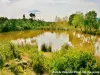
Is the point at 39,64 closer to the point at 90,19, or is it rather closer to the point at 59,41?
the point at 59,41

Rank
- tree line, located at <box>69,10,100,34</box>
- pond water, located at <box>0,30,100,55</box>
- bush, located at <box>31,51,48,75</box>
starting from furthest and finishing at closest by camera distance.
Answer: tree line, located at <box>69,10,100,34</box> → pond water, located at <box>0,30,100,55</box> → bush, located at <box>31,51,48,75</box>

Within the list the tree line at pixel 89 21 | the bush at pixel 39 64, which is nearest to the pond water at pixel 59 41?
the bush at pixel 39 64

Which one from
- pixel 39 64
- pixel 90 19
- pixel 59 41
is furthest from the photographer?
pixel 90 19

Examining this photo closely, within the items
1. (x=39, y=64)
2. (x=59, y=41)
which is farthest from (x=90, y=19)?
(x=39, y=64)

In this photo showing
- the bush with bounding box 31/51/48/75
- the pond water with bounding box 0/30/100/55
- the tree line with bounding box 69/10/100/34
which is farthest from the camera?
the tree line with bounding box 69/10/100/34

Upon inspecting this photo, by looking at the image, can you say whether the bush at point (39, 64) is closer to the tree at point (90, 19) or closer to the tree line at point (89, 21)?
the tree line at point (89, 21)

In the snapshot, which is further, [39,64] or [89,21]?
[89,21]

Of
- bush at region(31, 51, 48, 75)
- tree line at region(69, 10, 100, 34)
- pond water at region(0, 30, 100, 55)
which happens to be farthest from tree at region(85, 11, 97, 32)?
bush at region(31, 51, 48, 75)

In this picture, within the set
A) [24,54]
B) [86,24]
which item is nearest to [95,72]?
[24,54]

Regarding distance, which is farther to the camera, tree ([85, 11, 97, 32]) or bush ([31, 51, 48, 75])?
tree ([85, 11, 97, 32])

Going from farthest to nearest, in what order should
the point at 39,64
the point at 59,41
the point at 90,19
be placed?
the point at 90,19
the point at 59,41
the point at 39,64

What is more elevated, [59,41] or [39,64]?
[39,64]

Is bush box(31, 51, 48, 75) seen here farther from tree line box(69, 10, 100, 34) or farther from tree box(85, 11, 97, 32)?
tree box(85, 11, 97, 32)

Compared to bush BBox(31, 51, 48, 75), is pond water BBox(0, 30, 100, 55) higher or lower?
lower
